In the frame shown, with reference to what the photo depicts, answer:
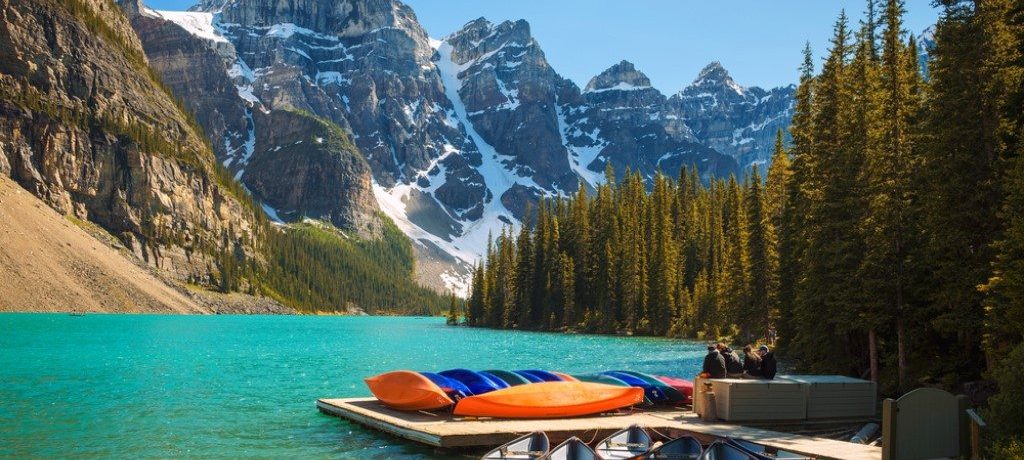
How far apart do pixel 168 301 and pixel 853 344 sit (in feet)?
478

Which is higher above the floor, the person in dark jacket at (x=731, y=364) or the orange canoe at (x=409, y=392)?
the person in dark jacket at (x=731, y=364)

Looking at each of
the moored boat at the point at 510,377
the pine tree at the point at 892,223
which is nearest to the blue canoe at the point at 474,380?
the moored boat at the point at 510,377

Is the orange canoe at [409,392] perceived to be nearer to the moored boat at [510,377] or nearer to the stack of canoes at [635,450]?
the moored boat at [510,377]

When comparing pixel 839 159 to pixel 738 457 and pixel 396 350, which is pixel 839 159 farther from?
pixel 396 350

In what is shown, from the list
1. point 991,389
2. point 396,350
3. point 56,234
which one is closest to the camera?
point 991,389

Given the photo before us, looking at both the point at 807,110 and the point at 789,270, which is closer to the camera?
the point at 789,270

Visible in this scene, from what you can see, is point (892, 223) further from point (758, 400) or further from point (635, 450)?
point (635, 450)

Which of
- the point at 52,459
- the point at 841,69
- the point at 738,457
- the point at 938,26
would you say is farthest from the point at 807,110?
the point at 52,459

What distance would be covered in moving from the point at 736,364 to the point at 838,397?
313 centimetres

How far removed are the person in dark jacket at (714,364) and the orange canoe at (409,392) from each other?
28.2 ft

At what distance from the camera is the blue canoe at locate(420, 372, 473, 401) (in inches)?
1099

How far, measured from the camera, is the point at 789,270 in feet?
155

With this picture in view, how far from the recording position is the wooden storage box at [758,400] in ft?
77.7

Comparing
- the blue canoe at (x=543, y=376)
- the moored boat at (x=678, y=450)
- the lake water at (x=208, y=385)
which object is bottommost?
the lake water at (x=208, y=385)
